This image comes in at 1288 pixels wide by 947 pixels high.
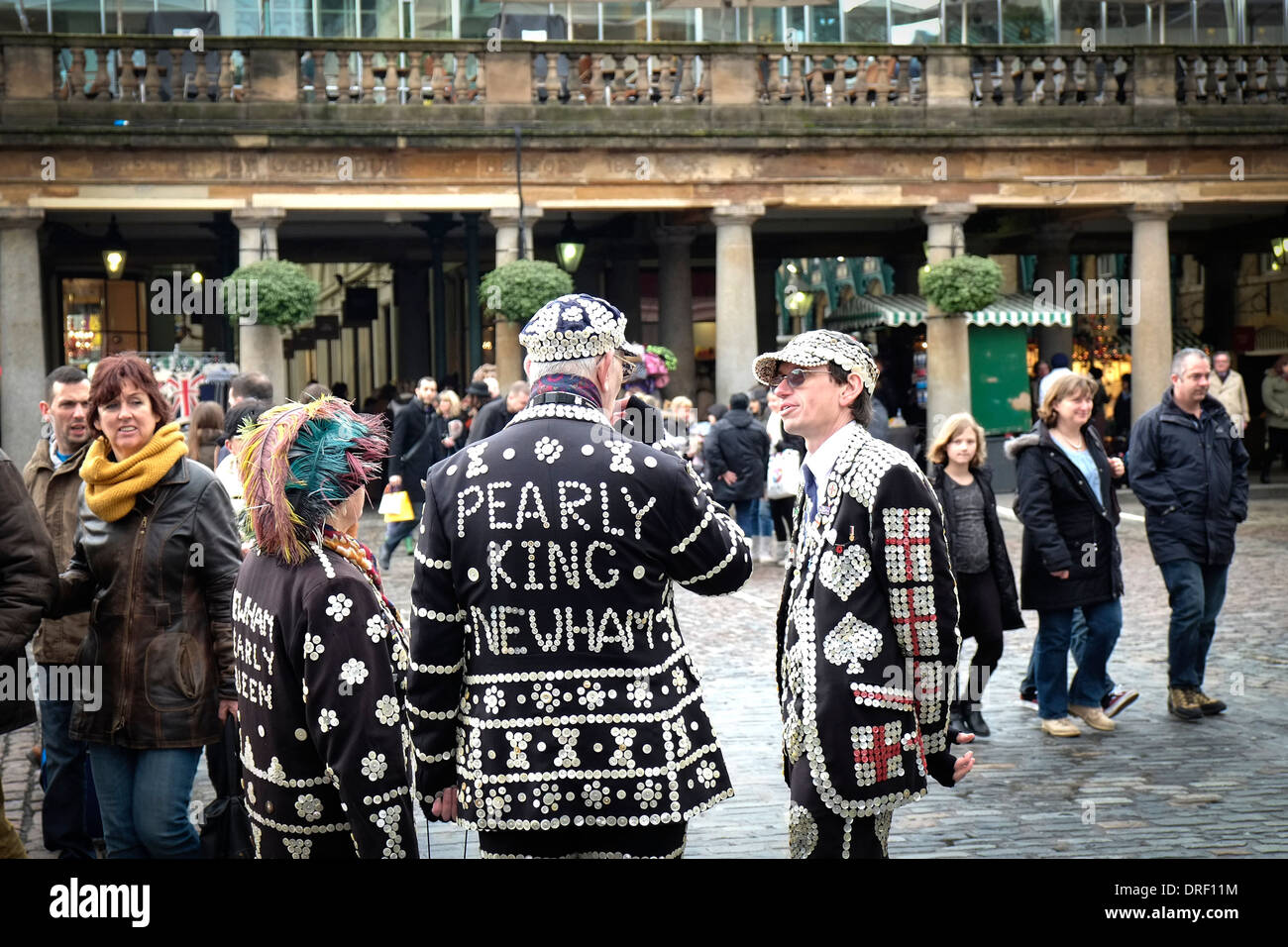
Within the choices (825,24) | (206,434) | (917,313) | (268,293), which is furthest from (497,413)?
(825,24)

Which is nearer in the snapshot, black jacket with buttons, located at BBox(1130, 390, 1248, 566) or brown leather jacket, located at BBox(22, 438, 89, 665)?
brown leather jacket, located at BBox(22, 438, 89, 665)

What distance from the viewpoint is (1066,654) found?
8.02m

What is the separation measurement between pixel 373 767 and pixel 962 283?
18780mm

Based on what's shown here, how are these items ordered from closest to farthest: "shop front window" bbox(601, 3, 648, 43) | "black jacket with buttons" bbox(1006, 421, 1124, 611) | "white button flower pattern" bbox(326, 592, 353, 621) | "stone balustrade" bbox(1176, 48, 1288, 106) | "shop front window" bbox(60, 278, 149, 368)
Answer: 1. "white button flower pattern" bbox(326, 592, 353, 621)
2. "black jacket with buttons" bbox(1006, 421, 1124, 611)
3. "stone balustrade" bbox(1176, 48, 1288, 106)
4. "shop front window" bbox(601, 3, 648, 43)
5. "shop front window" bbox(60, 278, 149, 368)

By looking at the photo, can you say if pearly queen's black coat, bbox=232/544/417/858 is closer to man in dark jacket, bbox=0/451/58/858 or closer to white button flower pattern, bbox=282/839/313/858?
white button flower pattern, bbox=282/839/313/858

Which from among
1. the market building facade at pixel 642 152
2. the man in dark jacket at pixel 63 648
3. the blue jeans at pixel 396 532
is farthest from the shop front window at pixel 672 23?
the man in dark jacket at pixel 63 648

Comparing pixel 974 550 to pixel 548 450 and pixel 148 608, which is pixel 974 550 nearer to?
pixel 148 608

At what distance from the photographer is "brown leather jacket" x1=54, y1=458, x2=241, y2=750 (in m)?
4.77

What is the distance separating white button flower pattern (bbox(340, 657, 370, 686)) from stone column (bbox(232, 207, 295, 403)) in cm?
1699

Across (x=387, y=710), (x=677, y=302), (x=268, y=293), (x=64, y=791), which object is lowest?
(x=64, y=791)

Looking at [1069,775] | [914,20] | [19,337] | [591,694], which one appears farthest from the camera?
[914,20]

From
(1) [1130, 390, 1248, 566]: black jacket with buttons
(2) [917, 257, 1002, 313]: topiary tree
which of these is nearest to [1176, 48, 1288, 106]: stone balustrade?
(2) [917, 257, 1002, 313]: topiary tree

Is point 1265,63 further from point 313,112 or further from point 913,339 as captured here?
point 313,112
